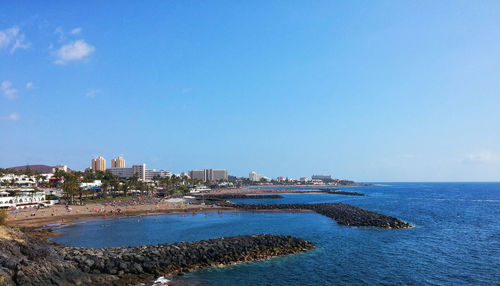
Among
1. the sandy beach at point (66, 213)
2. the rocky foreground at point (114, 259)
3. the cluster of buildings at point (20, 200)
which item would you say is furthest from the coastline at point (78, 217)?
the rocky foreground at point (114, 259)

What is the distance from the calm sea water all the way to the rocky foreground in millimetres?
2278

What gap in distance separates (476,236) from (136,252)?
45360 mm

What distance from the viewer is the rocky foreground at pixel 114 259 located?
21594 mm

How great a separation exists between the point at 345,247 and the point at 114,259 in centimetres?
2439

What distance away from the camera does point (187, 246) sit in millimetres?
31641

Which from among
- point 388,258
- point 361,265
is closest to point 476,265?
point 388,258

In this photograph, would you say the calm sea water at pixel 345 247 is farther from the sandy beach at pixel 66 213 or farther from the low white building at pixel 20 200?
the low white building at pixel 20 200

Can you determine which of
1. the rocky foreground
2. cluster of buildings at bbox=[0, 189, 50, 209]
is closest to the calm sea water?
the rocky foreground

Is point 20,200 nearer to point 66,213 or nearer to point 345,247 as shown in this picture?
point 66,213

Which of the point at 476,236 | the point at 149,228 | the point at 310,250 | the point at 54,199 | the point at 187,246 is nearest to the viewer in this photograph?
the point at 187,246

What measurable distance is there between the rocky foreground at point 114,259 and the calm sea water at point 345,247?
2.28 m

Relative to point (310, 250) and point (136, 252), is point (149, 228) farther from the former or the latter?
point (310, 250)

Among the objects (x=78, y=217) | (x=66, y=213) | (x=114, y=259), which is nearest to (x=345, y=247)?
(x=114, y=259)

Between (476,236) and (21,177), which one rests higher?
(21,177)
